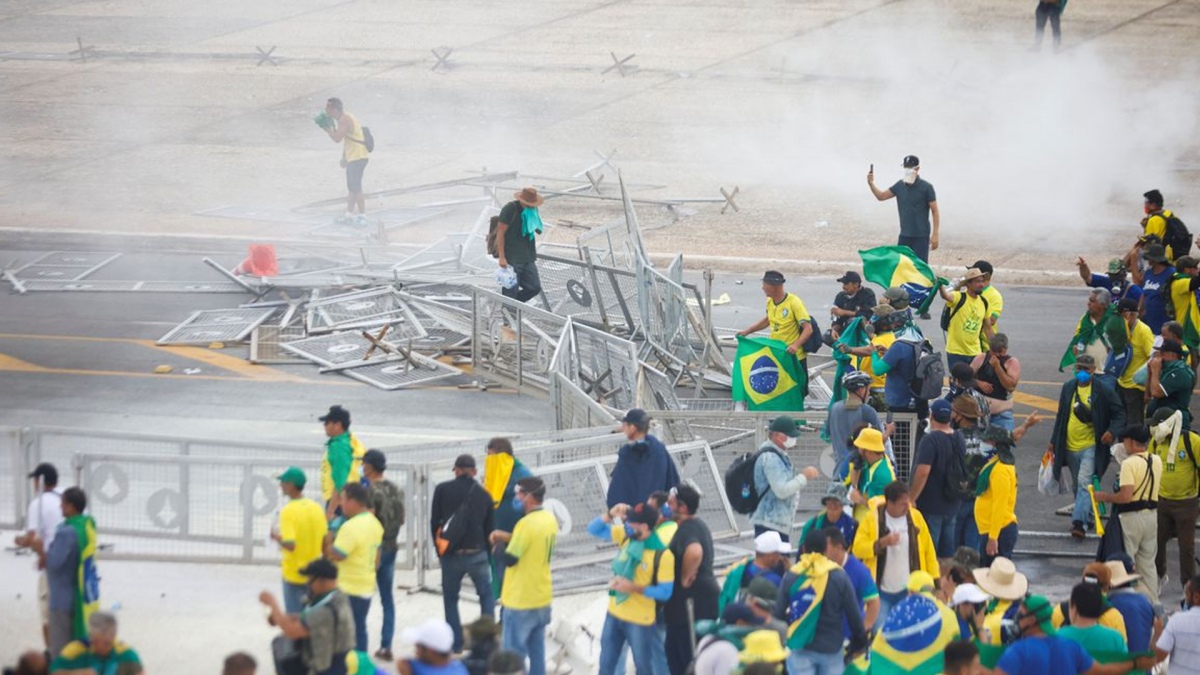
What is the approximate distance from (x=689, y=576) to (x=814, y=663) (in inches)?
33.0

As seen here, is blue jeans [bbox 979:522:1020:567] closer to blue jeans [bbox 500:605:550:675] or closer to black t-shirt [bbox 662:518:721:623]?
black t-shirt [bbox 662:518:721:623]

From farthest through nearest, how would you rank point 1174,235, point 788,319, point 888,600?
point 1174,235 → point 788,319 → point 888,600

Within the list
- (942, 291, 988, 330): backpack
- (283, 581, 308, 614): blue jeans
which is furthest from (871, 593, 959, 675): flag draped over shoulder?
(942, 291, 988, 330): backpack

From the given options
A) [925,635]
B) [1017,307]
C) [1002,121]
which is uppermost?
[1002,121]

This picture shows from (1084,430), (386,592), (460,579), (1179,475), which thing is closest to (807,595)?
(460,579)

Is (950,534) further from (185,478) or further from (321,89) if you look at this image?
(321,89)

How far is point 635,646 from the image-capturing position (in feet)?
31.9

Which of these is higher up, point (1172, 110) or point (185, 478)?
point (1172, 110)

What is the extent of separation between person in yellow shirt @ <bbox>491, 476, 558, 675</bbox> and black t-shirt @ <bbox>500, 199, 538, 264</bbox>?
7468mm

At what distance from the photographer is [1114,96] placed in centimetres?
3167

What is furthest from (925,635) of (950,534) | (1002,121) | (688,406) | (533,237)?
(1002,121)

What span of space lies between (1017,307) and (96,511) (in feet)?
40.8

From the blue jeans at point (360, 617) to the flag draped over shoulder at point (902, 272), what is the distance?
23.2 feet

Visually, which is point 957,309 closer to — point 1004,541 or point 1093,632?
point 1004,541
